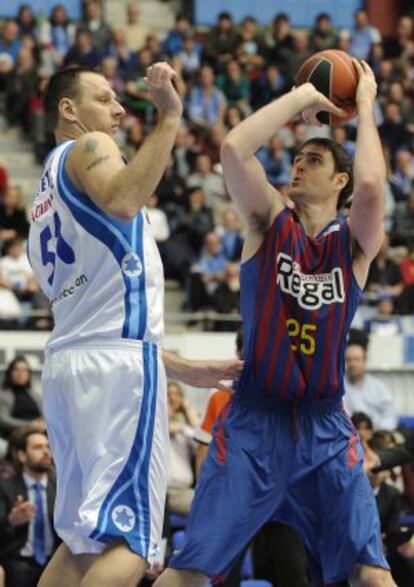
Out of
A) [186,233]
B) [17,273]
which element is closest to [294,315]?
[17,273]

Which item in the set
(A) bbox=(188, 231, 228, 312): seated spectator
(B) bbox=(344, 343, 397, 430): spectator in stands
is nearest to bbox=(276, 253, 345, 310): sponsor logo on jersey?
(B) bbox=(344, 343, 397, 430): spectator in stands

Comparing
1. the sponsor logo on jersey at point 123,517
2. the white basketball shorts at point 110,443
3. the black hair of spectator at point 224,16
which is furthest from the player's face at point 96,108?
the black hair of spectator at point 224,16

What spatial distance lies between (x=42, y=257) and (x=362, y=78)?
5.75 ft

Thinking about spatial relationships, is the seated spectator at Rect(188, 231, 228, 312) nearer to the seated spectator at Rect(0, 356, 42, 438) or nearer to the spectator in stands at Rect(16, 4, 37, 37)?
the seated spectator at Rect(0, 356, 42, 438)

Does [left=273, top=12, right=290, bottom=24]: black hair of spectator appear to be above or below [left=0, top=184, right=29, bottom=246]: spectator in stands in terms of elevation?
above

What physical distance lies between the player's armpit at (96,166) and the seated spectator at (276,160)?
49.3 ft

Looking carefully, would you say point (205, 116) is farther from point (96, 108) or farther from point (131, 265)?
point (131, 265)

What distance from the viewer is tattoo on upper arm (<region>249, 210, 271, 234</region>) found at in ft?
24.7

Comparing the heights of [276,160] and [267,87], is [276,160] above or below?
below

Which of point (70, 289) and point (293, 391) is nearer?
point (70, 289)

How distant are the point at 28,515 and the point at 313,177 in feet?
13.8

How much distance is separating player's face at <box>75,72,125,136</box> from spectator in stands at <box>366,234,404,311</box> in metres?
11.9

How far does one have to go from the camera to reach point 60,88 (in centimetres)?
724

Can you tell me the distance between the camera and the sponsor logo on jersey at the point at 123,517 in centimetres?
662
